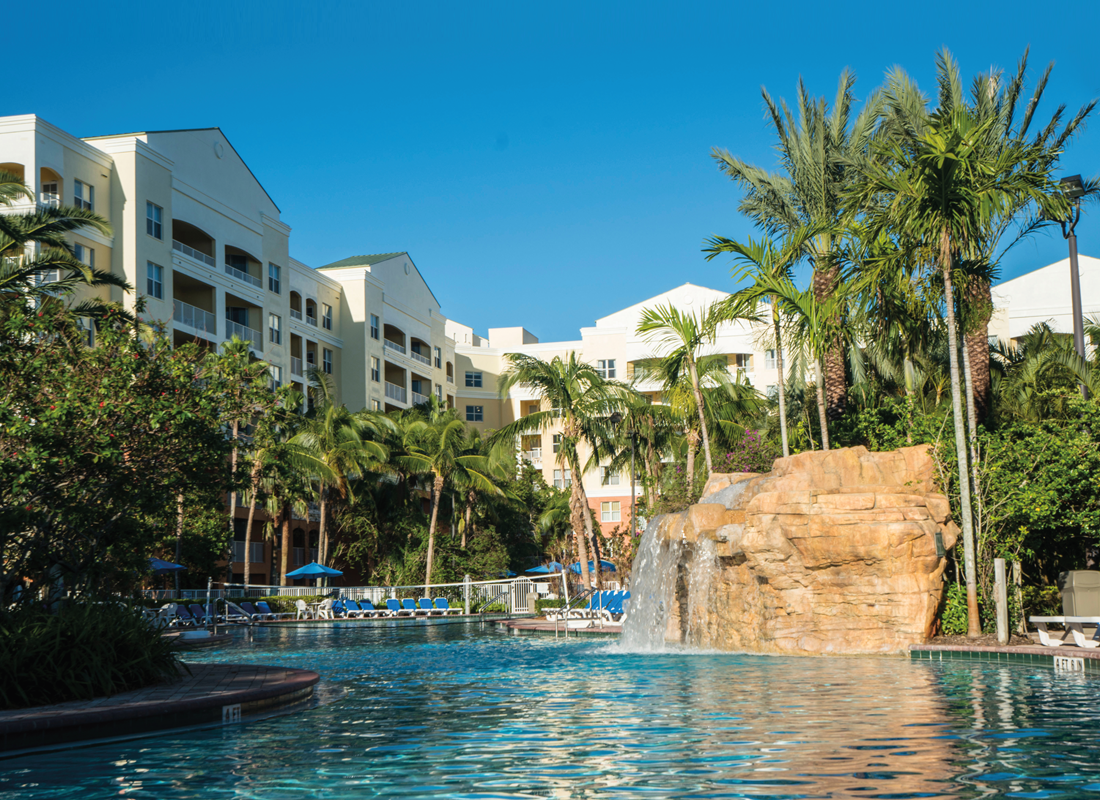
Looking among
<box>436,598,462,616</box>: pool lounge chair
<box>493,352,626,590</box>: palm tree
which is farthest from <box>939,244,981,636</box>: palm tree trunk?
<box>436,598,462,616</box>: pool lounge chair

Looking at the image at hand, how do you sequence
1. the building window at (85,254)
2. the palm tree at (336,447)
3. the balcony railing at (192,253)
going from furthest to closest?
1. the balcony railing at (192,253)
2. the palm tree at (336,447)
3. the building window at (85,254)

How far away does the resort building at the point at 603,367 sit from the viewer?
61.9 metres

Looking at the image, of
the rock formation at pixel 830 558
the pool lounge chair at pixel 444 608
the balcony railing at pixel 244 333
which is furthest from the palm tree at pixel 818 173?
the balcony railing at pixel 244 333

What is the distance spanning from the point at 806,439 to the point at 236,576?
98.2 ft

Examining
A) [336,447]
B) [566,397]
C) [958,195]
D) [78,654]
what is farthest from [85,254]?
[958,195]

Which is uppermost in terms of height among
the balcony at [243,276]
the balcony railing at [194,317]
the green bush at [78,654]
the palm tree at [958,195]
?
the balcony at [243,276]

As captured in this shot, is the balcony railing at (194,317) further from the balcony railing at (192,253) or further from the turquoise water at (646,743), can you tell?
the turquoise water at (646,743)

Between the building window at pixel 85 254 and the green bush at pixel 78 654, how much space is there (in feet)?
96.6

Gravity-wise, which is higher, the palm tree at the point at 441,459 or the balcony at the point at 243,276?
the balcony at the point at 243,276

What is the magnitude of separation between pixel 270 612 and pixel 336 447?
885 centimetres

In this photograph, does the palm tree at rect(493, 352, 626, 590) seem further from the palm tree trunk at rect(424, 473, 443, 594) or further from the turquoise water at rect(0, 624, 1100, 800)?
the turquoise water at rect(0, 624, 1100, 800)

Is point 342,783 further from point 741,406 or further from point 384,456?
point 384,456

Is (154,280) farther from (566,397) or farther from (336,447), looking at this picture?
(566,397)

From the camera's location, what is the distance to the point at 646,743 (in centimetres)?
808
